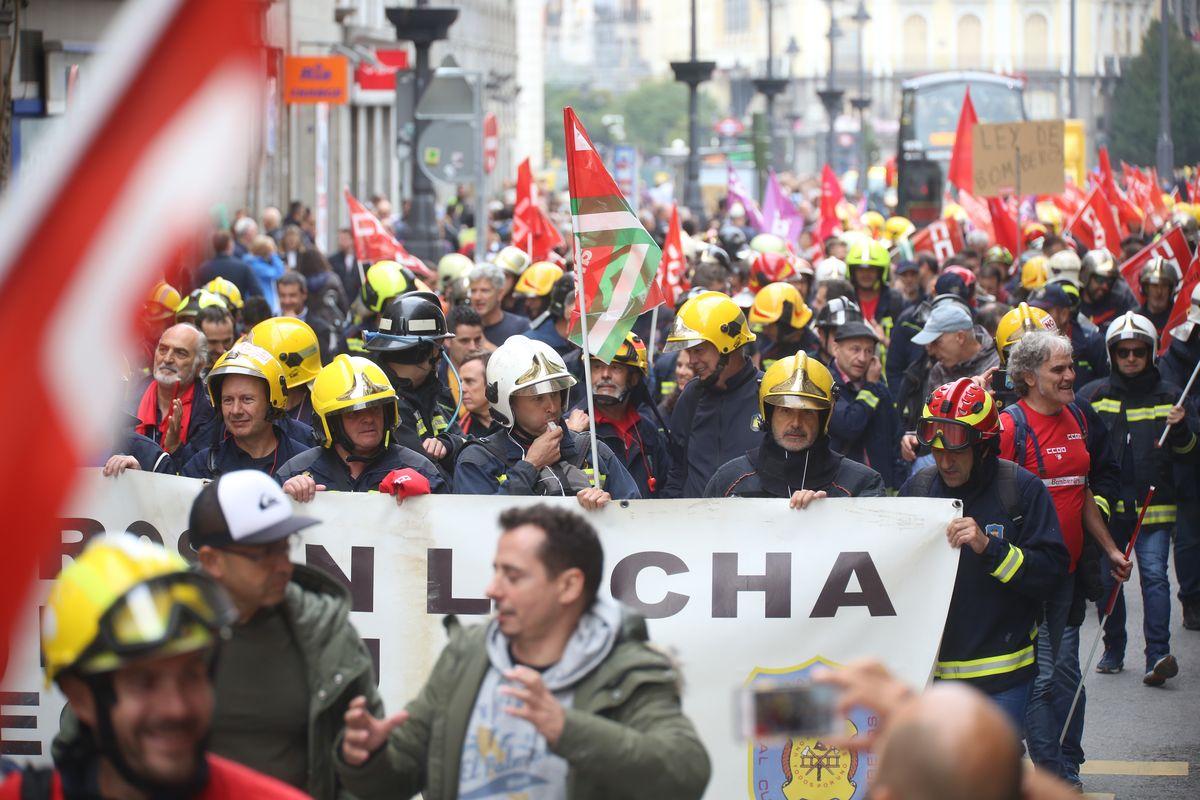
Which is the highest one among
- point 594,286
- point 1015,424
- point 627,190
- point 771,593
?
point 627,190

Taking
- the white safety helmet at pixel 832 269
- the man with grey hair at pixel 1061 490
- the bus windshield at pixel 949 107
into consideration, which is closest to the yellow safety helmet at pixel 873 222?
the white safety helmet at pixel 832 269

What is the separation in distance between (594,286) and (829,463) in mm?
1115

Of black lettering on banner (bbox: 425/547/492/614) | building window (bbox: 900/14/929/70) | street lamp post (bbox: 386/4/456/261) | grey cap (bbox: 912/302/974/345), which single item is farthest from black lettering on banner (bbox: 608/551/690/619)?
building window (bbox: 900/14/929/70)

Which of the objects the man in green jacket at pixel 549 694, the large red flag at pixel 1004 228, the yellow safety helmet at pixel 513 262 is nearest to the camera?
the man in green jacket at pixel 549 694

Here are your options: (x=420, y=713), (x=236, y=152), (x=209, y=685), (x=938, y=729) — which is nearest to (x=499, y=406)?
(x=420, y=713)

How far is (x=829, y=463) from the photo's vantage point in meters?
6.70

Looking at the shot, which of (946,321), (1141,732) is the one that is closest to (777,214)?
(946,321)

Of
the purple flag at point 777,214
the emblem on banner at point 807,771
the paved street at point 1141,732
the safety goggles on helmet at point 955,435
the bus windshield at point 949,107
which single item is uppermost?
the bus windshield at point 949,107

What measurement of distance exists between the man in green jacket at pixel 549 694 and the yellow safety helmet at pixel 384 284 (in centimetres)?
644

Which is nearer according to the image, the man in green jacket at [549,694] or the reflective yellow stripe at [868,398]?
the man in green jacket at [549,694]

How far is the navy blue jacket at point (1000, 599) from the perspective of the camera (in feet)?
20.0

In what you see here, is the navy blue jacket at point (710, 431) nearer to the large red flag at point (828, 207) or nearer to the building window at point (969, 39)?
the large red flag at point (828, 207)

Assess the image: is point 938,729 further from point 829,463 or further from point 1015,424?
point 1015,424

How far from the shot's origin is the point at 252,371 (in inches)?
277
